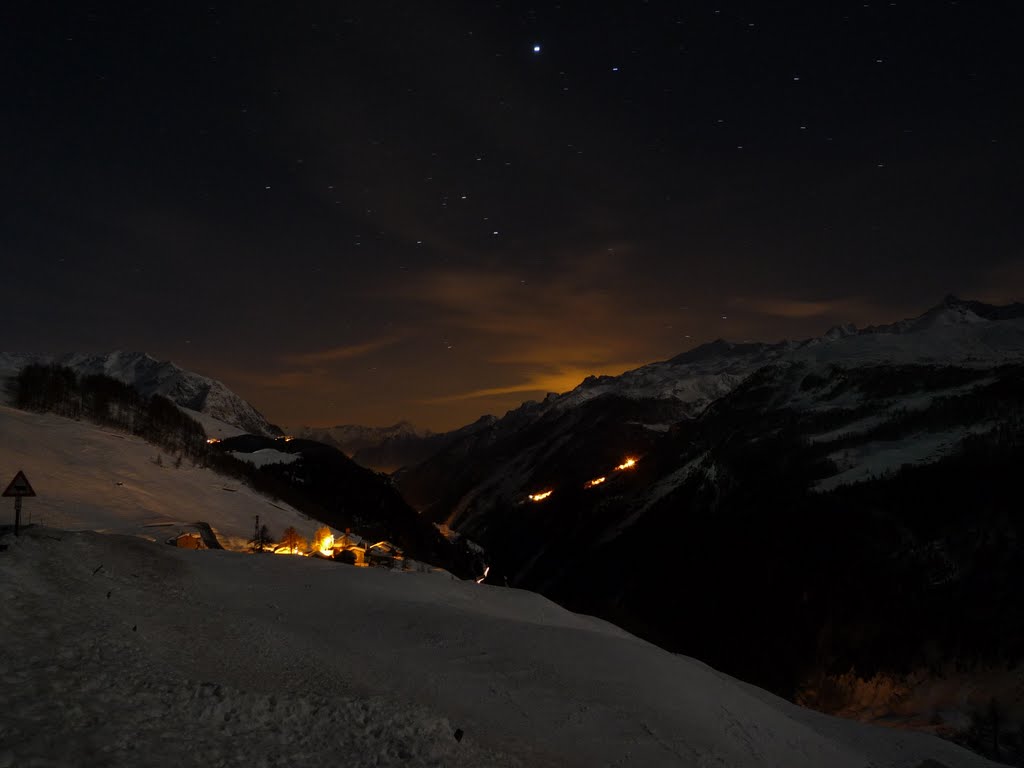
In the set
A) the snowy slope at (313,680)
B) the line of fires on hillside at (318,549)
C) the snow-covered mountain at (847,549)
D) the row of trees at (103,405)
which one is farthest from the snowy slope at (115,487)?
the snow-covered mountain at (847,549)

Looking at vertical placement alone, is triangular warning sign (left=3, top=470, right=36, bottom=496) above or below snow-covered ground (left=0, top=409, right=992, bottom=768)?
above

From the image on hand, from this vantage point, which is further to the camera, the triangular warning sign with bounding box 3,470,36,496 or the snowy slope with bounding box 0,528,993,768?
the triangular warning sign with bounding box 3,470,36,496

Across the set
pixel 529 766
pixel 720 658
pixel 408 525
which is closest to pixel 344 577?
pixel 529 766

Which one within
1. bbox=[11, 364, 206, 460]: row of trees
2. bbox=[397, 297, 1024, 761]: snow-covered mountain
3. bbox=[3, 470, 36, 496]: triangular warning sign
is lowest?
bbox=[397, 297, 1024, 761]: snow-covered mountain

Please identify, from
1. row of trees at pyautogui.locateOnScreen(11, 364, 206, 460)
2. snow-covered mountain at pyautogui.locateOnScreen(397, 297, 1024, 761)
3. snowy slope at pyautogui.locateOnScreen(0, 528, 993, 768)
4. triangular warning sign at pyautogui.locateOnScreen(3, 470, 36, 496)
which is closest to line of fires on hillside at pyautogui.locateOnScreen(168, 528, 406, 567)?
snowy slope at pyautogui.locateOnScreen(0, 528, 993, 768)

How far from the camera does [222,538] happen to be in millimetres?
53875

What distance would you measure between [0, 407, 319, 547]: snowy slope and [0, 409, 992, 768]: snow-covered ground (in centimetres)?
1880

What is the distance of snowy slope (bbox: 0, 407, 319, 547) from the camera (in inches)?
1629

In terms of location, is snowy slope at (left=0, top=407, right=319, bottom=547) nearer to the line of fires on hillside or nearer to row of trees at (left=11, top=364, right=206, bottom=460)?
the line of fires on hillside

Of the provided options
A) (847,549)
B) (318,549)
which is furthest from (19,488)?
(847,549)

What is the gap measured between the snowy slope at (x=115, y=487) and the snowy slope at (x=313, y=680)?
2028 centimetres

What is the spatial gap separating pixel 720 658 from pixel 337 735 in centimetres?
11841

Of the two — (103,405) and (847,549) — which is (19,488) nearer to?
(103,405)

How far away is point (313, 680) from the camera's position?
1434cm
